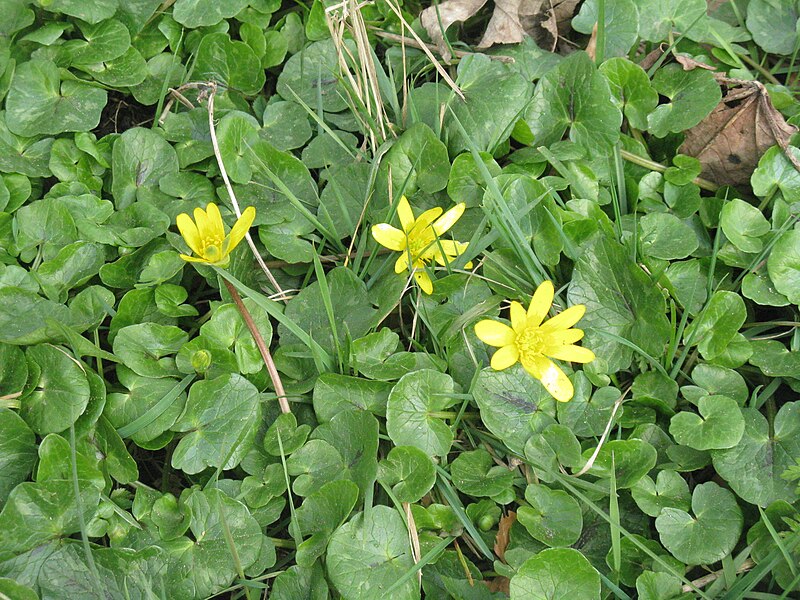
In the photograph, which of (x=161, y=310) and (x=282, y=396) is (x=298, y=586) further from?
(x=161, y=310)

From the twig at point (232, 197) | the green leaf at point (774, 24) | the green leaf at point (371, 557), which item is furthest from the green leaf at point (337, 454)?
the green leaf at point (774, 24)

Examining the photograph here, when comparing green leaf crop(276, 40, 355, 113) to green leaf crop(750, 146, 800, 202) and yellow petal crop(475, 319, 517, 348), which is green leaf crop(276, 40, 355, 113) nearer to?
yellow petal crop(475, 319, 517, 348)

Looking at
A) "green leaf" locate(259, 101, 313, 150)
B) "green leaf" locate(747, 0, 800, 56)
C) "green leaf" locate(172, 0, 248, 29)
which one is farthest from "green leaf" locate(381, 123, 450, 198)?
"green leaf" locate(747, 0, 800, 56)

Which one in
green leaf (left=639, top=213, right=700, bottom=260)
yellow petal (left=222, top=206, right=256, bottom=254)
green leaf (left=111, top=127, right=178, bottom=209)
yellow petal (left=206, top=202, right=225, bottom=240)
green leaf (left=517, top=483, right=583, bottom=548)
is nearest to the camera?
green leaf (left=517, top=483, right=583, bottom=548)

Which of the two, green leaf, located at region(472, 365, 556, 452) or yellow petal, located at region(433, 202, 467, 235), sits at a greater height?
yellow petal, located at region(433, 202, 467, 235)

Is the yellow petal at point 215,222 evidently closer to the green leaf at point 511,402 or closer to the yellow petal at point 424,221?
the yellow petal at point 424,221

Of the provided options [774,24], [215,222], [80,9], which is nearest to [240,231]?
[215,222]

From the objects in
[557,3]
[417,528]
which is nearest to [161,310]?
[417,528]
